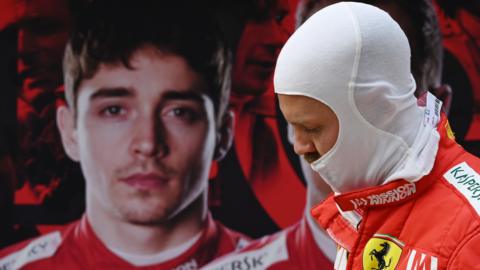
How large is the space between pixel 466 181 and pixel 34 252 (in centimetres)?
370

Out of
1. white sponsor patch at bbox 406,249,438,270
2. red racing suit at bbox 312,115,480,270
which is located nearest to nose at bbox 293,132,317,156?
red racing suit at bbox 312,115,480,270

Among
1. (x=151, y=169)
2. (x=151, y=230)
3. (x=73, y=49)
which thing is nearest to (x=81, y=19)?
(x=73, y=49)

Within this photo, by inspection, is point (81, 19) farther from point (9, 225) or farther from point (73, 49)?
point (9, 225)

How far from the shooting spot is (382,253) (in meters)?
1.77

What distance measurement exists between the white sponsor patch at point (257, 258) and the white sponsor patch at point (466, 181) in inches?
117

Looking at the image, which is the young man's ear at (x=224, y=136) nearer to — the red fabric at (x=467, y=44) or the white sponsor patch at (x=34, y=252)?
the white sponsor patch at (x=34, y=252)

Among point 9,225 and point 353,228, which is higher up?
point 353,228

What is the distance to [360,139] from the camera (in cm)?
184

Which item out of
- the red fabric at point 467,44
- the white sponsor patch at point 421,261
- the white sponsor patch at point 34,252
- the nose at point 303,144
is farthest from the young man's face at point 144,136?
the white sponsor patch at point 421,261

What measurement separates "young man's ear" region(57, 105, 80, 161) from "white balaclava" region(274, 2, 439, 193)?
3.13m

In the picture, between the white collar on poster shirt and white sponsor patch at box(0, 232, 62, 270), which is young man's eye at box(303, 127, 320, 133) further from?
white sponsor patch at box(0, 232, 62, 270)

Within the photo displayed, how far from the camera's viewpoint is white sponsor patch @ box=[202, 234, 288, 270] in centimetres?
472


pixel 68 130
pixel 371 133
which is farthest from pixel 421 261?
pixel 68 130

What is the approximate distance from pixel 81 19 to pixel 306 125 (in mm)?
3183
